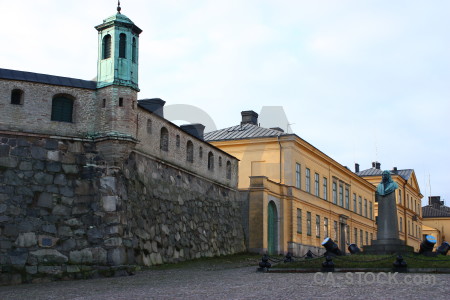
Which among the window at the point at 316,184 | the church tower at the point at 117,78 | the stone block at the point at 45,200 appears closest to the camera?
the stone block at the point at 45,200

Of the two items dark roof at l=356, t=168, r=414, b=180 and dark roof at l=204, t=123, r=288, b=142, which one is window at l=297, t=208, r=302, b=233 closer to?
dark roof at l=204, t=123, r=288, b=142

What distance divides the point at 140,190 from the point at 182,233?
3.51m

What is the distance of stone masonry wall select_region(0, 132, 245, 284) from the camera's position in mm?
17062

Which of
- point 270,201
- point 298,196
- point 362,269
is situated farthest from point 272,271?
point 298,196

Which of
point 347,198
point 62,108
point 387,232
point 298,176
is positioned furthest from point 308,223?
point 62,108

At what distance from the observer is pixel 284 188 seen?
34375 millimetres

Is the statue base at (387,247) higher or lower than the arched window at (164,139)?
lower

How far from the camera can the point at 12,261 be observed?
16.7 m

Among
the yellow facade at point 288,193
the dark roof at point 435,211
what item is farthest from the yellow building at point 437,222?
the yellow facade at point 288,193

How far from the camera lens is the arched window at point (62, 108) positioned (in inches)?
742

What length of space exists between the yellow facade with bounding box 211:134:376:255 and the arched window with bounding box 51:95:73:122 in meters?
14.0

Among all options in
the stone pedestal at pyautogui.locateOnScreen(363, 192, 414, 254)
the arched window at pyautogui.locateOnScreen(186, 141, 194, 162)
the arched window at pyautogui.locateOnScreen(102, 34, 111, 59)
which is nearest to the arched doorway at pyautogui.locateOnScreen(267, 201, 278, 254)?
the arched window at pyautogui.locateOnScreen(186, 141, 194, 162)

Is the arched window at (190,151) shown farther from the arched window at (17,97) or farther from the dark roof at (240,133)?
the dark roof at (240,133)

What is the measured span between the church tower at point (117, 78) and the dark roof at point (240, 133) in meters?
17.6
